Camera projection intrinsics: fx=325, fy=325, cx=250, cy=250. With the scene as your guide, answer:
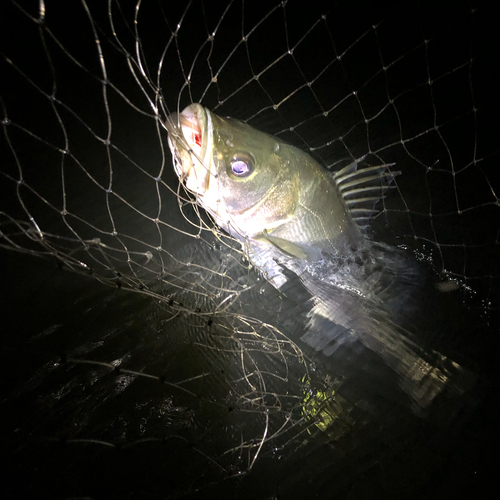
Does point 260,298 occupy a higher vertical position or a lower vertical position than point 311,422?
higher

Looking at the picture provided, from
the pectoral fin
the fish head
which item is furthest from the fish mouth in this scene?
the pectoral fin

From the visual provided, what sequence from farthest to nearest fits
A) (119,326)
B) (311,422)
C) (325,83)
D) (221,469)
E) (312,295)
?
(325,83) → (312,295) → (119,326) → (311,422) → (221,469)

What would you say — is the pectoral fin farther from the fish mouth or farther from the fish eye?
the fish mouth

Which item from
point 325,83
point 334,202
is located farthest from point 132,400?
point 325,83

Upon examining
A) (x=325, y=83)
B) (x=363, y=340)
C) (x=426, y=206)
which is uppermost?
(x=325, y=83)

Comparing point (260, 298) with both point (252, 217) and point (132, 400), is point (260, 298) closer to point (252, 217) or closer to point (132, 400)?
point (252, 217)

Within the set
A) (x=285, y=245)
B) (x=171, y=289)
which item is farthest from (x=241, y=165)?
(x=171, y=289)

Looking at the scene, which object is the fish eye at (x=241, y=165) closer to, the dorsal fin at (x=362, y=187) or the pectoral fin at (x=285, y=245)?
the pectoral fin at (x=285, y=245)
